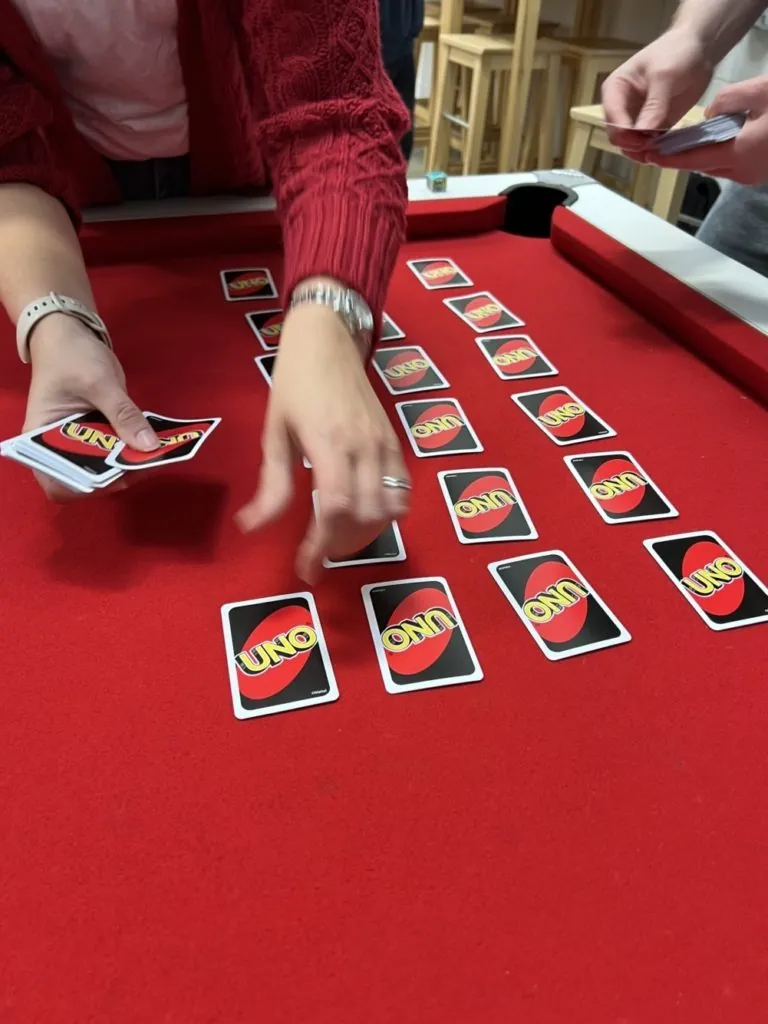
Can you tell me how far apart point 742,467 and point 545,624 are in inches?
14.5

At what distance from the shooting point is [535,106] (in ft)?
13.5

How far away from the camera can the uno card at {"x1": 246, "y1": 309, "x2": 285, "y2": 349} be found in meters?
1.12

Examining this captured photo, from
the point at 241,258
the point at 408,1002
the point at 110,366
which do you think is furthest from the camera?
the point at 241,258

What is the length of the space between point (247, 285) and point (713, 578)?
862 mm

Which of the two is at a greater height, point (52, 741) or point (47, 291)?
point (47, 291)

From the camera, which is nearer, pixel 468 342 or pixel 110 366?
pixel 110 366

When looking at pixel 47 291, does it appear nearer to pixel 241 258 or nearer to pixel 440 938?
pixel 241 258

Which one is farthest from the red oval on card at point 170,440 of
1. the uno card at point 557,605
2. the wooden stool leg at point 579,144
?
the wooden stool leg at point 579,144

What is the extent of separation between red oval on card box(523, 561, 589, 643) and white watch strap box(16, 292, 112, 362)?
589 mm

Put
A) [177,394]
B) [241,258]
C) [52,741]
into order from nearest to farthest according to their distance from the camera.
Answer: [52,741]
[177,394]
[241,258]

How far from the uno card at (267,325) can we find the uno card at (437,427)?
9.5 inches

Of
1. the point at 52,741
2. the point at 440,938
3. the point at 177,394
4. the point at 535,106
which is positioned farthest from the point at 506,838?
the point at 535,106

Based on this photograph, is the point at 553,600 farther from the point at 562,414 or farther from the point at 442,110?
the point at 442,110

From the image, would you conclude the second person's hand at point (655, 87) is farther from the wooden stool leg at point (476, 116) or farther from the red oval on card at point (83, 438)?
the wooden stool leg at point (476, 116)
